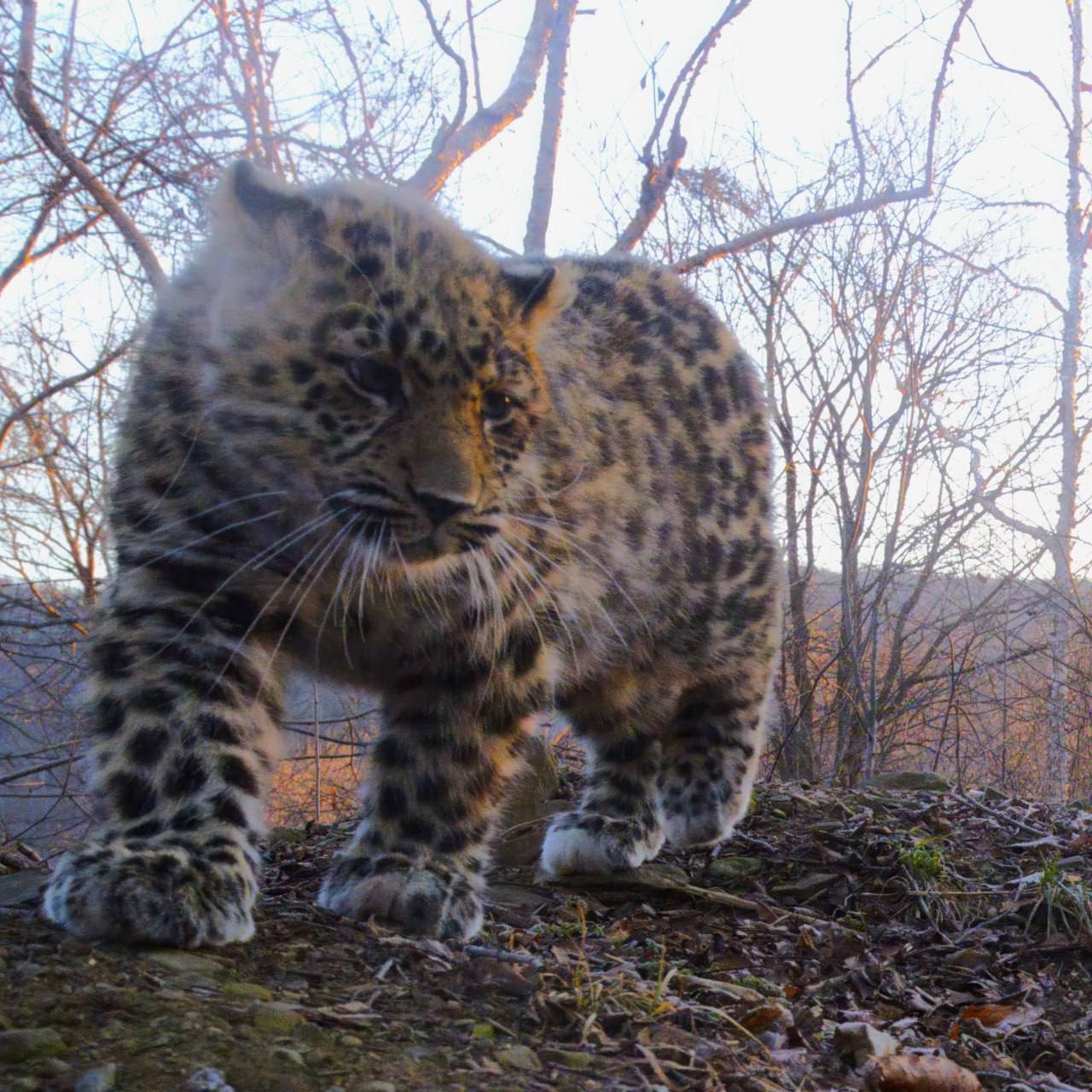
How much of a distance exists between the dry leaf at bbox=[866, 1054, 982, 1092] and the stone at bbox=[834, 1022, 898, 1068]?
38 mm

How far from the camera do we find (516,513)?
3.22 metres

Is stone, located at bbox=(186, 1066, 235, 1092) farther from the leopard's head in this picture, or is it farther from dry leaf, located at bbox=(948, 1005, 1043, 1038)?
dry leaf, located at bbox=(948, 1005, 1043, 1038)

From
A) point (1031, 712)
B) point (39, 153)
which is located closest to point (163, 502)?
point (39, 153)

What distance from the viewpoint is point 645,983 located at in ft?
8.63

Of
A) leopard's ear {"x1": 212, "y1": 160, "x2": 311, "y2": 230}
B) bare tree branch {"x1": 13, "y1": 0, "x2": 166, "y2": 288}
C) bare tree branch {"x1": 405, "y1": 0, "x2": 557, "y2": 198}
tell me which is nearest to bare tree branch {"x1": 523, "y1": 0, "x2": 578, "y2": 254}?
bare tree branch {"x1": 405, "y1": 0, "x2": 557, "y2": 198}

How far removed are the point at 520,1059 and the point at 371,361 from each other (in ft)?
5.13

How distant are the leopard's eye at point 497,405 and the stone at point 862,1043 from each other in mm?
1638

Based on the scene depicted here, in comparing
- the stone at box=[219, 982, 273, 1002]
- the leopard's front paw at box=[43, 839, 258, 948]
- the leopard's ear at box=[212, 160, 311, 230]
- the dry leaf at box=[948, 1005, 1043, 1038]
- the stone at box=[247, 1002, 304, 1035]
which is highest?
the leopard's ear at box=[212, 160, 311, 230]

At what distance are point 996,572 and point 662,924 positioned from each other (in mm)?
5041

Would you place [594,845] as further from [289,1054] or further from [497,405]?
[289,1054]

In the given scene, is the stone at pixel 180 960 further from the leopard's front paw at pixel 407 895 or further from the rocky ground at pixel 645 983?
the leopard's front paw at pixel 407 895

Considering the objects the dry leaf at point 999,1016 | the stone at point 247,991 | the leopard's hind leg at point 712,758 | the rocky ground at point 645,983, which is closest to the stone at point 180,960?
the rocky ground at point 645,983

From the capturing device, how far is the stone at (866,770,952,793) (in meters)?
5.58

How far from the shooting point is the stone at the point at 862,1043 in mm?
2434
